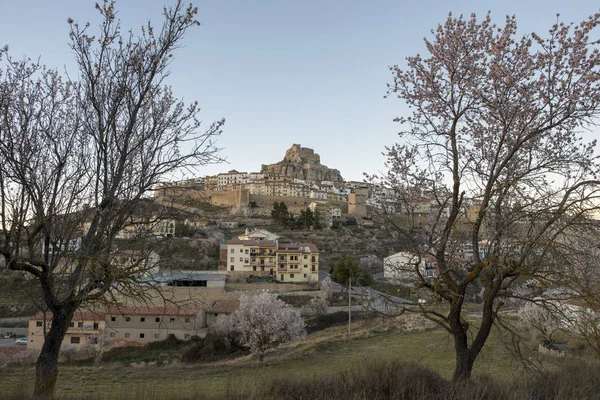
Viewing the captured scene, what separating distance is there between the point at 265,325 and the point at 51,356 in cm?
1744

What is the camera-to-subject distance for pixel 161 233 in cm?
612

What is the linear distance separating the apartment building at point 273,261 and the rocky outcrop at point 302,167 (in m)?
95.4

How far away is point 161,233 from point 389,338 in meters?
18.1

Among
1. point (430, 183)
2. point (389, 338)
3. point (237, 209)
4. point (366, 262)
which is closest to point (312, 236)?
point (366, 262)

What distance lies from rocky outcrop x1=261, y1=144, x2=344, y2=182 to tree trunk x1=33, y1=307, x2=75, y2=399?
435 feet

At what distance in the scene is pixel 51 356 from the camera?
16.2ft

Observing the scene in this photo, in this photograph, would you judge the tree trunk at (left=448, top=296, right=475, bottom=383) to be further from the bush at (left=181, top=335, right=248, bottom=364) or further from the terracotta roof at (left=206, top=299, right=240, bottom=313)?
the terracotta roof at (left=206, top=299, right=240, bottom=313)

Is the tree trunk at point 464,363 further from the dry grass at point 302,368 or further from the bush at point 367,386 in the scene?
the bush at point 367,386

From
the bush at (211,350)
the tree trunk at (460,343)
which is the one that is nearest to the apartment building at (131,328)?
the bush at (211,350)

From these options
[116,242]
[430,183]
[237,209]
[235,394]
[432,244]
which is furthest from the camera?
[237,209]

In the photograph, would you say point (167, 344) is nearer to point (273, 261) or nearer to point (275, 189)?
point (273, 261)

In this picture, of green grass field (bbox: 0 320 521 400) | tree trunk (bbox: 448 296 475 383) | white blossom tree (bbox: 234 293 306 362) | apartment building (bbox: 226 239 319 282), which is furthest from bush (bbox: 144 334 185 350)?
tree trunk (bbox: 448 296 475 383)

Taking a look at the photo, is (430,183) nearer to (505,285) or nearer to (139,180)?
(505,285)

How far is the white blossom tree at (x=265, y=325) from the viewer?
21.3 metres
